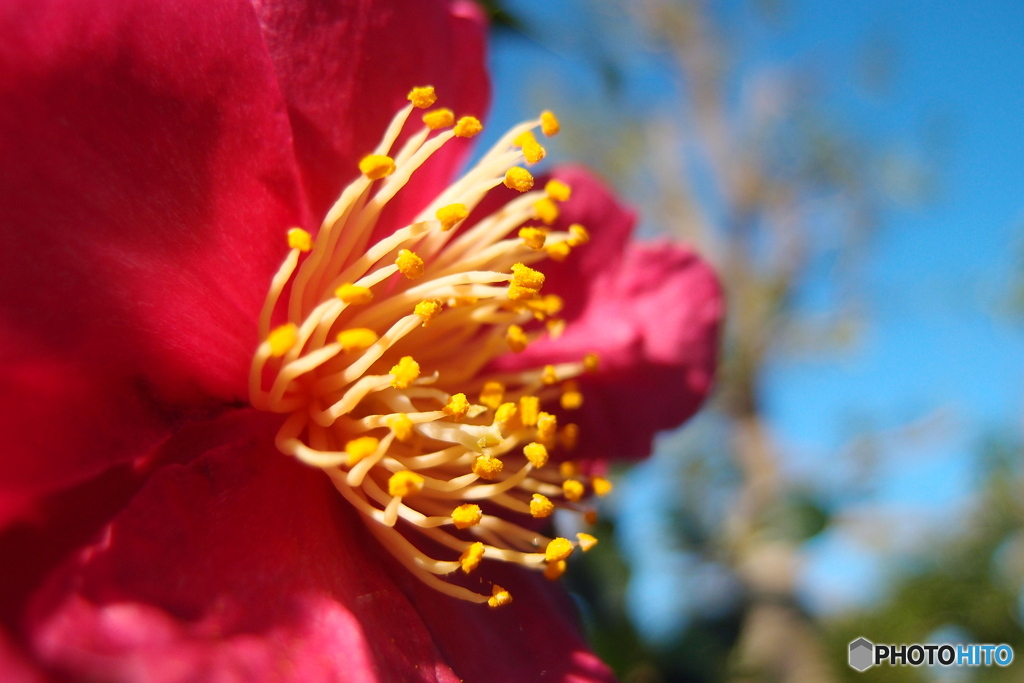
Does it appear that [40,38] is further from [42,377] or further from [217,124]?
[42,377]

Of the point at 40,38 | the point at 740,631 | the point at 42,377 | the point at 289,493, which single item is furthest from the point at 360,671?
the point at 740,631

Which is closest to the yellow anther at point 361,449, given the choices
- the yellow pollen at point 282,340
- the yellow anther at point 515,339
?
the yellow pollen at point 282,340

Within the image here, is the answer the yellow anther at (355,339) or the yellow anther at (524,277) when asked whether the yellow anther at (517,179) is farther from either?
the yellow anther at (355,339)

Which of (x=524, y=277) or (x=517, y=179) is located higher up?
(x=517, y=179)

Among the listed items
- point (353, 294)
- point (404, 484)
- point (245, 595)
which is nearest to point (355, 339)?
point (353, 294)

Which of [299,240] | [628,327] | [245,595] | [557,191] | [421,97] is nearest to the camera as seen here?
[245,595]

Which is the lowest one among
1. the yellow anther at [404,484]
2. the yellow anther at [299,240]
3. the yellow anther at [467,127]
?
the yellow anther at [404,484]

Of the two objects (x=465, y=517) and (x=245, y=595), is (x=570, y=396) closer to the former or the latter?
(x=465, y=517)
